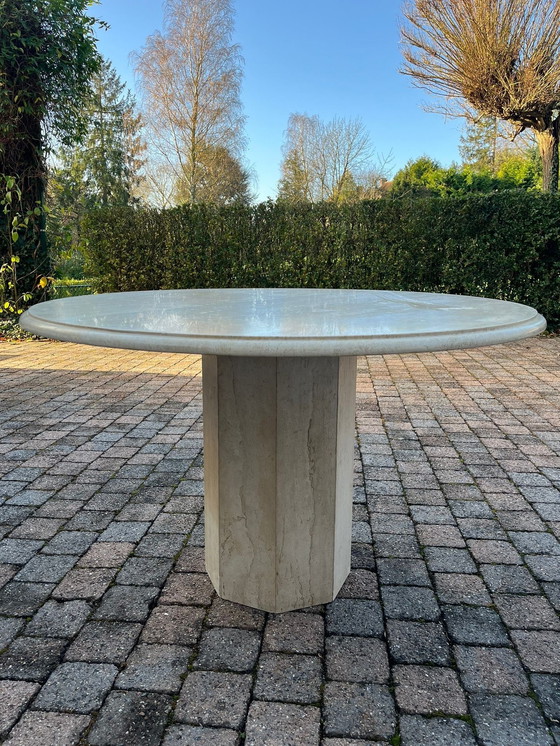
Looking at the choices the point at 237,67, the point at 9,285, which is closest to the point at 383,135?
the point at 237,67

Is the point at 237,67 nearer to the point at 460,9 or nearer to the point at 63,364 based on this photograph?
the point at 460,9

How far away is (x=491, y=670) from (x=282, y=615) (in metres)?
0.66

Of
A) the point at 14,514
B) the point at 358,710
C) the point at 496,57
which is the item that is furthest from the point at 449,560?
the point at 496,57

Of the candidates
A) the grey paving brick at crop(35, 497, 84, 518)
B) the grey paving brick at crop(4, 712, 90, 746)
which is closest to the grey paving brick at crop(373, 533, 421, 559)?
the grey paving brick at crop(4, 712, 90, 746)

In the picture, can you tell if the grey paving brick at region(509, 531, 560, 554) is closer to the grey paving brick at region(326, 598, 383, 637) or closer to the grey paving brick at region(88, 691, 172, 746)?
the grey paving brick at region(326, 598, 383, 637)

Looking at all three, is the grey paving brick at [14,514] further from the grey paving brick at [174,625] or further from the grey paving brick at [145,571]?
the grey paving brick at [174,625]

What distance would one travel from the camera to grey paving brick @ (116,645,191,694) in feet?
4.98

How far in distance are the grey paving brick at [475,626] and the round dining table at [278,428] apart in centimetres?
39

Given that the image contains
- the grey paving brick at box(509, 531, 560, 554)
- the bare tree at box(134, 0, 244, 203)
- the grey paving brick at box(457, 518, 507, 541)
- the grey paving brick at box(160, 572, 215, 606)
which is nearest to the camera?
the grey paving brick at box(160, 572, 215, 606)

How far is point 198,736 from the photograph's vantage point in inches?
53.2

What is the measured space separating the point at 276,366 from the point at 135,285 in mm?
7637

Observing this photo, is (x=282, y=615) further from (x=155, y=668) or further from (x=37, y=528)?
(x=37, y=528)

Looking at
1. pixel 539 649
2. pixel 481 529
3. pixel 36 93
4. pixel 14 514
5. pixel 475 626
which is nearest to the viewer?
pixel 539 649

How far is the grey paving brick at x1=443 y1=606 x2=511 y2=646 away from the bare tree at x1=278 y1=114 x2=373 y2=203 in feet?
63.7
